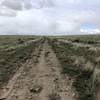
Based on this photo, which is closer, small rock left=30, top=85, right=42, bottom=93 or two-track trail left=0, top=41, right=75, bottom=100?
two-track trail left=0, top=41, right=75, bottom=100

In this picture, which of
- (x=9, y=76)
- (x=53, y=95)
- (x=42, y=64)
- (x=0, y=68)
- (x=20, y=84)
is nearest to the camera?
(x=53, y=95)

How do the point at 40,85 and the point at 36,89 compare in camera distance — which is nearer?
the point at 36,89

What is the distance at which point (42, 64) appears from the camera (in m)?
21.7

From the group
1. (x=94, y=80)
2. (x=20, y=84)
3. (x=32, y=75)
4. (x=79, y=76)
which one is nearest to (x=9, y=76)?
(x=32, y=75)

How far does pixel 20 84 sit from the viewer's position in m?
15.0

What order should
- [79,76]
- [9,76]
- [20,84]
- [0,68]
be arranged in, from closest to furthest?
[20,84], [79,76], [9,76], [0,68]

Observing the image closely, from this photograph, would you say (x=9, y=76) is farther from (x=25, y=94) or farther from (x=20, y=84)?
(x=25, y=94)

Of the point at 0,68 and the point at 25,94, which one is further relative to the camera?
the point at 0,68

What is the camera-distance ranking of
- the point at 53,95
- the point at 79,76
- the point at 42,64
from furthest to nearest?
1. the point at 42,64
2. the point at 79,76
3. the point at 53,95

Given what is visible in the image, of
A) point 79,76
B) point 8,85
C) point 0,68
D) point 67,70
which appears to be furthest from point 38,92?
point 0,68

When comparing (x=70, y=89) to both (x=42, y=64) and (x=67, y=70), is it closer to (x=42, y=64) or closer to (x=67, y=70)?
(x=67, y=70)

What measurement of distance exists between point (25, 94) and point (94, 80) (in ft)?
11.2

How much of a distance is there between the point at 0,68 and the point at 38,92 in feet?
23.9

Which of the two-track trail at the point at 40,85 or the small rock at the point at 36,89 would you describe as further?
the small rock at the point at 36,89
